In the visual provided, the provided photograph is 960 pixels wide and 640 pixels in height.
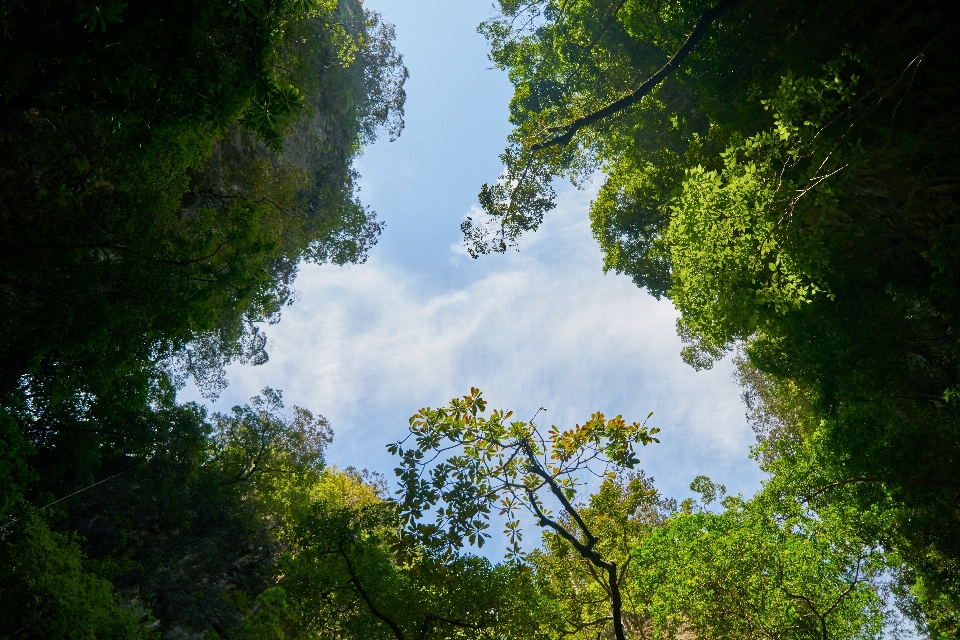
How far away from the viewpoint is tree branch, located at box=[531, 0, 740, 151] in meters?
9.87

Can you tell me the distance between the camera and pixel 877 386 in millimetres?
10297

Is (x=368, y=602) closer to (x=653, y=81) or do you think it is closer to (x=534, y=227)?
(x=534, y=227)

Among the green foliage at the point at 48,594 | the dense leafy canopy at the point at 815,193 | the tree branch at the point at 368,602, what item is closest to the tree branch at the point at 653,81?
the dense leafy canopy at the point at 815,193

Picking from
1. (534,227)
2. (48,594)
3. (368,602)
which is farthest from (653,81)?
(48,594)

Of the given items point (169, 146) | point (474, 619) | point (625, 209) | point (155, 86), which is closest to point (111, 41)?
point (155, 86)

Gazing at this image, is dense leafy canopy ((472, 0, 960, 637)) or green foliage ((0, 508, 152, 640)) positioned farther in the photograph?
green foliage ((0, 508, 152, 640))

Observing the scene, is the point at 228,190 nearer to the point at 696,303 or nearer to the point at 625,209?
the point at 625,209

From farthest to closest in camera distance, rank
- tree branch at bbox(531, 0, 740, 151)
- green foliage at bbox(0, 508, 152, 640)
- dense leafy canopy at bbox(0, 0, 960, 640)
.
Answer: green foliage at bbox(0, 508, 152, 640)
tree branch at bbox(531, 0, 740, 151)
dense leafy canopy at bbox(0, 0, 960, 640)

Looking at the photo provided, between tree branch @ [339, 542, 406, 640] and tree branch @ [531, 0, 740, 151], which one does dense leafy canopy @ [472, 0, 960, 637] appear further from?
tree branch @ [339, 542, 406, 640]

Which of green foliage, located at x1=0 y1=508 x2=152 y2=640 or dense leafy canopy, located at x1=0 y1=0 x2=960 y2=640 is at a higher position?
dense leafy canopy, located at x1=0 y1=0 x2=960 y2=640

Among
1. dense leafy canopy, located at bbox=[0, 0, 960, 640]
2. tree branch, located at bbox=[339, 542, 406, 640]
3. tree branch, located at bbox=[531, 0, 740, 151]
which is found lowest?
tree branch, located at bbox=[339, 542, 406, 640]

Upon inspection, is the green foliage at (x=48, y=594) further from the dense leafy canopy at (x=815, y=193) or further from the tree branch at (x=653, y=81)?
the tree branch at (x=653, y=81)

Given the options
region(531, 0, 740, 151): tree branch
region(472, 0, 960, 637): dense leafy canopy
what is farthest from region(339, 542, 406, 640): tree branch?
region(531, 0, 740, 151): tree branch

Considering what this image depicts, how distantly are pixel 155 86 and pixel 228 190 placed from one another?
1027cm
